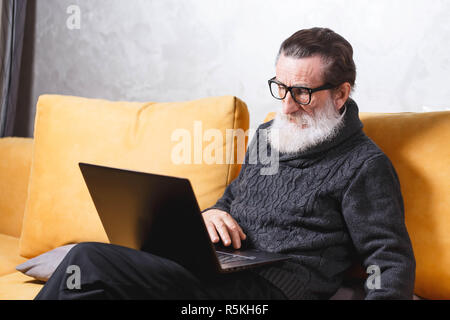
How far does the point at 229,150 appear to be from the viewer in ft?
4.75

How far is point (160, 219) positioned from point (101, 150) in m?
0.68

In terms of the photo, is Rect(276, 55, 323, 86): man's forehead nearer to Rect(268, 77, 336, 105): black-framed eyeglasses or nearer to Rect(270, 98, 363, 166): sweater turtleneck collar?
Rect(268, 77, 336, 105): black-framed eyeglasses

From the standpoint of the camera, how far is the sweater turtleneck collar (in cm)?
119

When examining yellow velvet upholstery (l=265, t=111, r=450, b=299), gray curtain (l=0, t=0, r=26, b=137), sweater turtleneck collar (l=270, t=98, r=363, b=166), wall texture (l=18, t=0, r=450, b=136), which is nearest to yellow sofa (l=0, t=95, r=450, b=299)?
yellow velvet upholstery (l=265, t=111, r=450, b=299)

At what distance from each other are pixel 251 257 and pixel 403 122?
569 mm

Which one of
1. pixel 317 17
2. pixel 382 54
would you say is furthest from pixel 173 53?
pixel 382 54

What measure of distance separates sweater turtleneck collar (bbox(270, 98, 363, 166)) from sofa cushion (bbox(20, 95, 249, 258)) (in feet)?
1.00

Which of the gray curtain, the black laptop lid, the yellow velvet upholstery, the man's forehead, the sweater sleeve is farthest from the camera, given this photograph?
the gray curtain

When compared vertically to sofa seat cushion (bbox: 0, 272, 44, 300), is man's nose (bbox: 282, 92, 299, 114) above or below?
above

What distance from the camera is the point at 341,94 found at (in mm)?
1261

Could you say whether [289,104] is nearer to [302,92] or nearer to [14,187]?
[302,92]

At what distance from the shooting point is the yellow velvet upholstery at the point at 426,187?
1108mm

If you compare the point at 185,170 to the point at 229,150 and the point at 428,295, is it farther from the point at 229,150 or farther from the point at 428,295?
the point at 428,295

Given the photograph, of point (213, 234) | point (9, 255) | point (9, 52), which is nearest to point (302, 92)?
point (213, 234)
